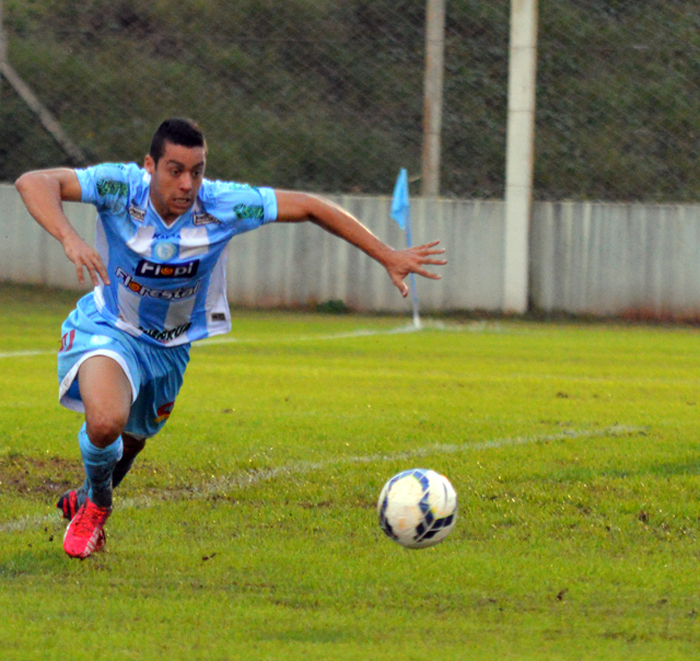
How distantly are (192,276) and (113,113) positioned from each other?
1840 centimetres

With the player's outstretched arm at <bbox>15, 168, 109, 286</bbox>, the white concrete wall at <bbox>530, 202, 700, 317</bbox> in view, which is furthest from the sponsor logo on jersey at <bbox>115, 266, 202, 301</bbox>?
the white concrete wall at <bbox>530, 202, 700, 317</bbox>

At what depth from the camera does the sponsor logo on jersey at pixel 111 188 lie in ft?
16.3

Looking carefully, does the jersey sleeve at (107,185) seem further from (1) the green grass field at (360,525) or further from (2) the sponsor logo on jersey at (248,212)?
(1) the green grass field at (360,525)

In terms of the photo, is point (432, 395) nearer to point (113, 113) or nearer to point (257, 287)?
point (257, 287)

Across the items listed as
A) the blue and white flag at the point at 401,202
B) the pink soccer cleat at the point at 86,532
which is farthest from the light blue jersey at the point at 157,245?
the blue and white flag at the point at 401,202

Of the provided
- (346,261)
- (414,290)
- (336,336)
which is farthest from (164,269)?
(346,261)

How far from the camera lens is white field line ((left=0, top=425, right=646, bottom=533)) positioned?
5464 millimetres

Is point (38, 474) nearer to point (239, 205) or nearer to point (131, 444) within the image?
point (131, 444)

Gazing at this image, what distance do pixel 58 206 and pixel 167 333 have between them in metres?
0.88

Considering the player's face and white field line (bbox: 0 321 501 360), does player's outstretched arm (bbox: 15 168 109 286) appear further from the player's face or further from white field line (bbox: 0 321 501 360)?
white field line (bbox: 0 321 501 360)

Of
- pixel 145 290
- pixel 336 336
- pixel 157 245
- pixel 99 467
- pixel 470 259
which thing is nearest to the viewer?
pixel 99 467

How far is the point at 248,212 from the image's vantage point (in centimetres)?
521

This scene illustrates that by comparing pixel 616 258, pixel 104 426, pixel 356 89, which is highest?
pixel 356 89

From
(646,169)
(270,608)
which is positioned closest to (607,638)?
(270,608)
